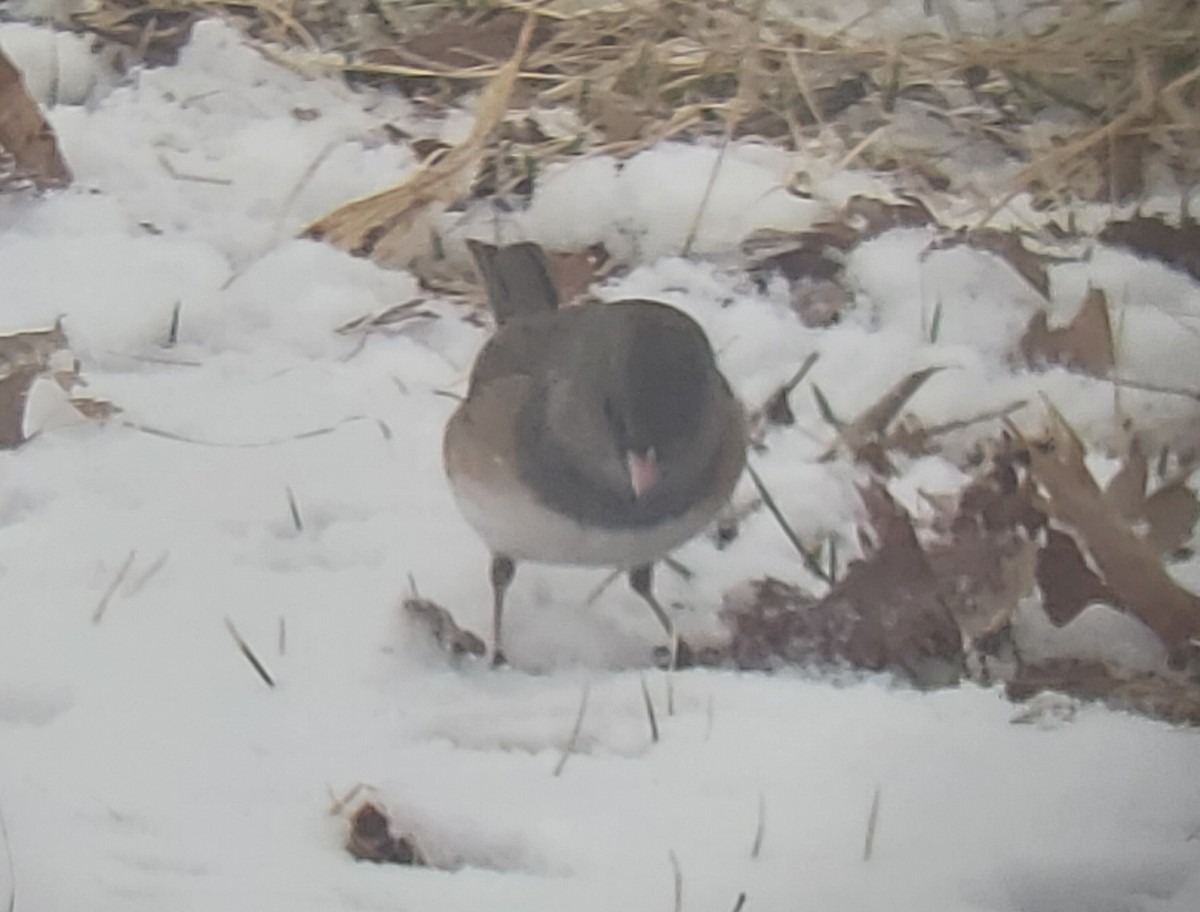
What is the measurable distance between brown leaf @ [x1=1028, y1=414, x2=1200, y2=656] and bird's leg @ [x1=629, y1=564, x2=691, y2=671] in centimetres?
19

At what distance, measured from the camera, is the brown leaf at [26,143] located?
2.80ft

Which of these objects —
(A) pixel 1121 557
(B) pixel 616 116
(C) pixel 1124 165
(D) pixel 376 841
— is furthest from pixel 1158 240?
(D) pixel 376 841

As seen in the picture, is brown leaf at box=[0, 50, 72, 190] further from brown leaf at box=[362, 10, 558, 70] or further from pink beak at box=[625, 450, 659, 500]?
pink beak at box=[625, 450, 659, 500]

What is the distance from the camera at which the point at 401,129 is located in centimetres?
85

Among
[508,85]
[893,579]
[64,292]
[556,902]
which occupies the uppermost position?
[508,85]

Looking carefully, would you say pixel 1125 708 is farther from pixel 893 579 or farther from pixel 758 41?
pixel 758 41

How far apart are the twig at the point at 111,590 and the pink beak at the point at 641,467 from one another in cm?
25

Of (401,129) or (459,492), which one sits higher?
(401,129)

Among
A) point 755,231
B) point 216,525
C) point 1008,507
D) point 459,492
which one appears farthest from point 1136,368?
point 216,525

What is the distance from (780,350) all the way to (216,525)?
291mm

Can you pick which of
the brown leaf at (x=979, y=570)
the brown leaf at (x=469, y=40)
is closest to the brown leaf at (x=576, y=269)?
the brown leaf at (x=469, y=40)

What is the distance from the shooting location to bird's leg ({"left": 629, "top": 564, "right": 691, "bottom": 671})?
2.74 ft

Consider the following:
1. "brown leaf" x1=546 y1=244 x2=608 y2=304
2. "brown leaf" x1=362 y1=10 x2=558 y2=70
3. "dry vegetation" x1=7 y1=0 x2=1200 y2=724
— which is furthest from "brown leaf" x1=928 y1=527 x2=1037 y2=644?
"brown leaf" x1=362 y1=10 x2=558 y2=70

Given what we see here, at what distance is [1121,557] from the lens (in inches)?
33.2
